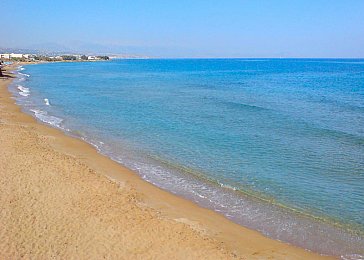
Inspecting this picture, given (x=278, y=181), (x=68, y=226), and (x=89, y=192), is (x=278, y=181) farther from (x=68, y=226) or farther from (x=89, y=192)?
(x=68, y=226)

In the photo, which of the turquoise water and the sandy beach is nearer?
the sandy beach

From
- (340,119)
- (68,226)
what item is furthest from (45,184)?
(340,119)

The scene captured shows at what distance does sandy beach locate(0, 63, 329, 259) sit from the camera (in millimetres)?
10461

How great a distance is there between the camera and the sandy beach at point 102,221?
10.5 metres

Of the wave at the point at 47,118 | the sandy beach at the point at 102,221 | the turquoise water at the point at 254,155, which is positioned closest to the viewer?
the sandy beach at the point at 102,221

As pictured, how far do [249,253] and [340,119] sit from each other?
2214cm

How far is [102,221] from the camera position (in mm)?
12086

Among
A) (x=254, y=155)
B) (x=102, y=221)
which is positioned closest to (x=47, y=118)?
(x=254, y=155)

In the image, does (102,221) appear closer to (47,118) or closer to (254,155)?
(254,155)

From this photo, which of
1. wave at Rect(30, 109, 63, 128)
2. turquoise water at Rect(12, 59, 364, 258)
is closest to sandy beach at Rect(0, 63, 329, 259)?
turquoise water at Rect(12, 59, 364, 258)

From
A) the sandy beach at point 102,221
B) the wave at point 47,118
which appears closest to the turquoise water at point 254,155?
the wave at point 47,118

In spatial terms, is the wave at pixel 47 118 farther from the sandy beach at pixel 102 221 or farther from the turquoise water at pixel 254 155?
the sandy beach at pixel 102 221

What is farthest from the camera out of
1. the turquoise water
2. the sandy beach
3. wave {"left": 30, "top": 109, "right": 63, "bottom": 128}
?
wave {"left": 30, "top": 109, "right": 63, "bottom": 128}

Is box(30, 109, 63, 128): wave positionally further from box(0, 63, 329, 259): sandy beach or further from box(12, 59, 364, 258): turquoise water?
box(0, 63, 329, 259): sandy beach
